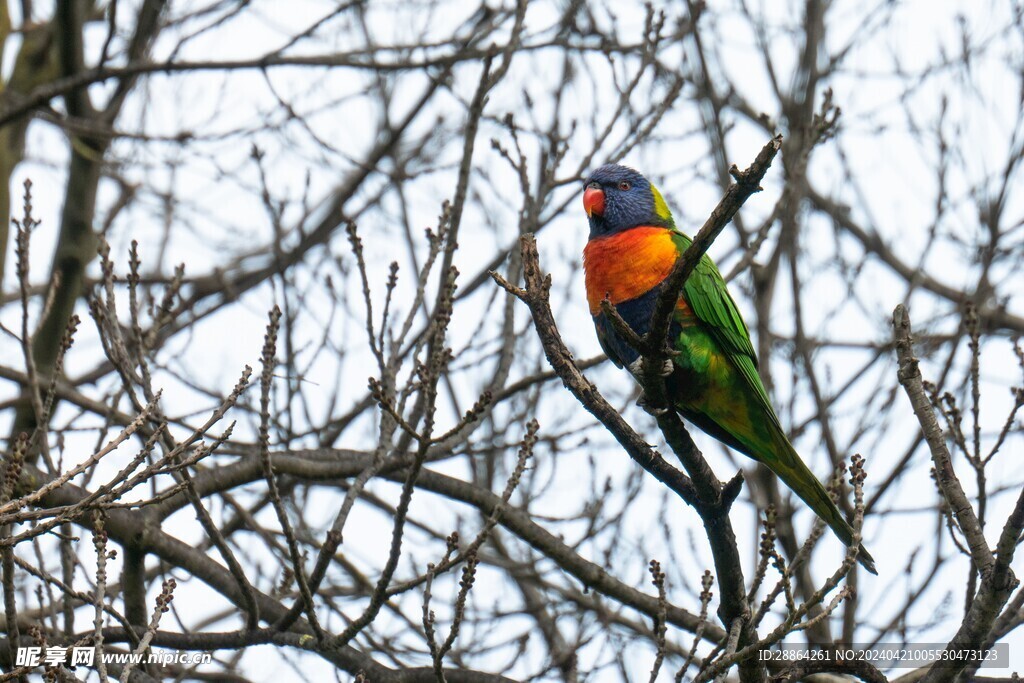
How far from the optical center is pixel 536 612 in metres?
6.59

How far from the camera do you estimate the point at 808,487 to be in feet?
15.8

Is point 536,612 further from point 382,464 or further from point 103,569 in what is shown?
point 103,569

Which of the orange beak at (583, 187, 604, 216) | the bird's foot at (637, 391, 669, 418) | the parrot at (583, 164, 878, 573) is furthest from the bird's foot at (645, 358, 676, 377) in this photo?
the orange beak at (583, 187, 604, 216)

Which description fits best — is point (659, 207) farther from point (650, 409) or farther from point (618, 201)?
point (650, 409)

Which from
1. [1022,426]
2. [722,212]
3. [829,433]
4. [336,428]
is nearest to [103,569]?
[722,212]

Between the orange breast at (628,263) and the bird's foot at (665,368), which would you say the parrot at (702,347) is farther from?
the bird's foot at (665,368)

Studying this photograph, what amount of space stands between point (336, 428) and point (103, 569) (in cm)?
313

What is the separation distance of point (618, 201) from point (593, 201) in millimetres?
145

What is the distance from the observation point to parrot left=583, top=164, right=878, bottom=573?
4.75 m

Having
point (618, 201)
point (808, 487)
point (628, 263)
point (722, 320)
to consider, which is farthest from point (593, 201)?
point (808, 487)

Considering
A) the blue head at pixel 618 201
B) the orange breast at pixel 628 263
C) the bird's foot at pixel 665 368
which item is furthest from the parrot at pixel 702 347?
the bird's foot at pixel 665 368

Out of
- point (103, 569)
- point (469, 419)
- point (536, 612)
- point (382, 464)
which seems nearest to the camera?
point (103, 569)

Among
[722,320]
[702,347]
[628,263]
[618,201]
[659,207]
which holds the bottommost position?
[702,347]

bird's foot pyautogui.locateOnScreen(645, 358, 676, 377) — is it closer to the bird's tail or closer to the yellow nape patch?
the bird's tail
